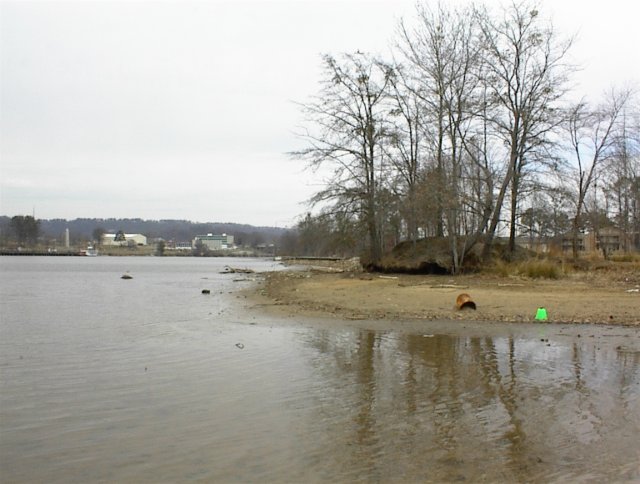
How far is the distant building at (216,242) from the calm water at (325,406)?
175098 millimetres

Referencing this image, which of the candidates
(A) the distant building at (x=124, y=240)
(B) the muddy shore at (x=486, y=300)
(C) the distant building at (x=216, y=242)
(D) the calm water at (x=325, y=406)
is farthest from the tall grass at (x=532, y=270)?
(A) the distant building at (x=124, y=240)

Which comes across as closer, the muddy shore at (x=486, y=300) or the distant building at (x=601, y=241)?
the muddy shore at (x=486, y=300)

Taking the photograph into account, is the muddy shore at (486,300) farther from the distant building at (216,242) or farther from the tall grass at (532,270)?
the distant building at (216,242)

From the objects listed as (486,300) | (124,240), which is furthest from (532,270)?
(124,240)

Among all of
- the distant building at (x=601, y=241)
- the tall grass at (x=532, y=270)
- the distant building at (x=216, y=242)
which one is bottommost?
the tall grass at (x=532, y=270)

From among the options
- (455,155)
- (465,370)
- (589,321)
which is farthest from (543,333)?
(455,155)

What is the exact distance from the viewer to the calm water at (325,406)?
467 cm

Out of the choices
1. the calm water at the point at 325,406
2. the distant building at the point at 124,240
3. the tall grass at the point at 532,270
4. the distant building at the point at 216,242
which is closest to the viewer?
the calm water at the point at 325,406

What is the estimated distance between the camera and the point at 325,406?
21.1ft

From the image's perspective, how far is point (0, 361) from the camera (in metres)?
9.11

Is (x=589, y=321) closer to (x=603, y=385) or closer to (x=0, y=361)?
(x=603, y=385)

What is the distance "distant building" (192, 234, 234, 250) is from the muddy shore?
165 meters

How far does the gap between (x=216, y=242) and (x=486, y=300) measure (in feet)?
592

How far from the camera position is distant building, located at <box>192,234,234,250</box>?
186500mm
